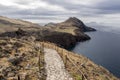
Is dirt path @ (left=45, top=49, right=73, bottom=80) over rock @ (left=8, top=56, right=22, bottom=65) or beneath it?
beneath

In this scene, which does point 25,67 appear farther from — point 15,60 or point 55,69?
point 55,69

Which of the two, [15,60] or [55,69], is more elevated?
[15,60]

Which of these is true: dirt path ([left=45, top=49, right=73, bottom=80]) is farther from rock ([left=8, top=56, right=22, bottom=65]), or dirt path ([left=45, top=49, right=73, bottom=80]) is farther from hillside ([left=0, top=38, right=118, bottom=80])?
rock ([left=8, top=56, right=22, bottom=65])

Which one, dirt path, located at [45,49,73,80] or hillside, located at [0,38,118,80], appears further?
dirt path, located at [45,49,73,80]

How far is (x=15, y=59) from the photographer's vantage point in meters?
49.4

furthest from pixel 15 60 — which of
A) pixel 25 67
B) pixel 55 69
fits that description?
pixel 55 69

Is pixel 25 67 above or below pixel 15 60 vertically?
below

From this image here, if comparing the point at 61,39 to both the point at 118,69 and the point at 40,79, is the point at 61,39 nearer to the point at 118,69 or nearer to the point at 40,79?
the point at 118,69

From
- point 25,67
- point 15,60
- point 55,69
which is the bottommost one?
point 55,69

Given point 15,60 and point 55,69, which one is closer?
point 55,69

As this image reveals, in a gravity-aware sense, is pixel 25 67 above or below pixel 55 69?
above

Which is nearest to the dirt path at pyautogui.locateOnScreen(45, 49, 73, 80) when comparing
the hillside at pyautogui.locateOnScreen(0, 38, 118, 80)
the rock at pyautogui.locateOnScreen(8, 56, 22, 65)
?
the hillside at pyautogui.locateOnScreen(0, 38, 118, 80)

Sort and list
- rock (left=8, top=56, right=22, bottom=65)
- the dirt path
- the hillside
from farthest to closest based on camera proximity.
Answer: rock (left=8, top=56, right=22, bottom=65)
the dirt path
the hillside

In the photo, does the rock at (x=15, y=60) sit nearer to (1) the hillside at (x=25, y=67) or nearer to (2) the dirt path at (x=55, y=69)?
(1) the hillside at (x=25, y=67)
